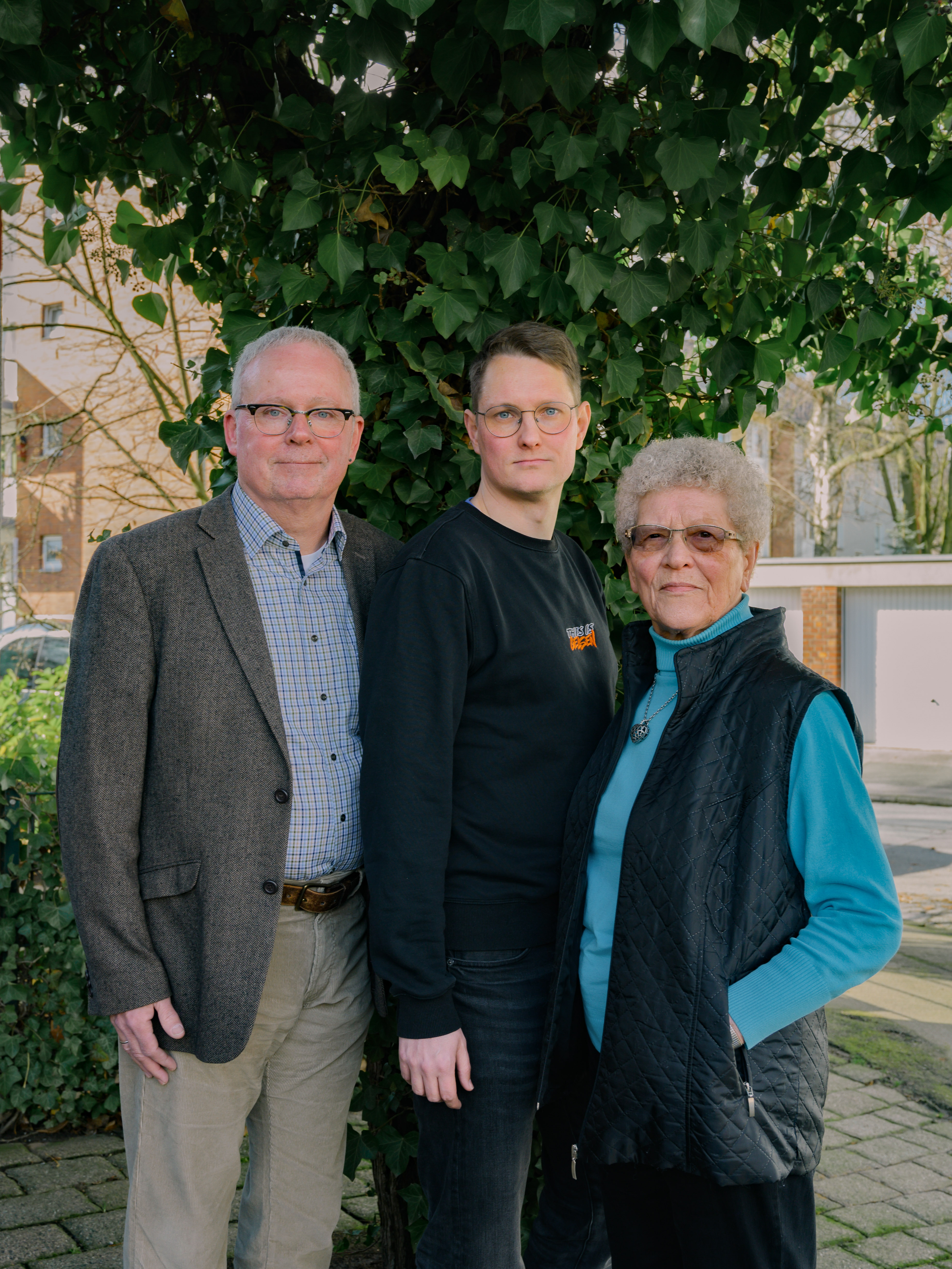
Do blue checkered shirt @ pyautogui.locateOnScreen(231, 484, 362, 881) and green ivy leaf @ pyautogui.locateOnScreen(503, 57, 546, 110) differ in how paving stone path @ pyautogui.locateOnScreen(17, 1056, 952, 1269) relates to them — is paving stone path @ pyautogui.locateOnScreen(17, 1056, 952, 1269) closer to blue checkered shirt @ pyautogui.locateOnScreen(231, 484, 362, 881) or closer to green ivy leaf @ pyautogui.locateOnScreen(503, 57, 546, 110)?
blue checkered shirt @ pyautogui.locateOnScreen(231, 484, 362, 881)

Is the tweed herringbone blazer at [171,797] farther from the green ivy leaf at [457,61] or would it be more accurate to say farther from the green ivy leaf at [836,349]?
the green ivy leaf at [836,349]

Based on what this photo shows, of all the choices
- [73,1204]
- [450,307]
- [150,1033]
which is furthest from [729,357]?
[73,1204]

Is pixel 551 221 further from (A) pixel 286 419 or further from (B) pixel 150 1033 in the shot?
(B) pixel 150 1033

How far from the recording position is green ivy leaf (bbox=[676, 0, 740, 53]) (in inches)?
69.9

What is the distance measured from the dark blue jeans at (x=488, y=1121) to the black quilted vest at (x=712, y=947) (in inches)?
12.6

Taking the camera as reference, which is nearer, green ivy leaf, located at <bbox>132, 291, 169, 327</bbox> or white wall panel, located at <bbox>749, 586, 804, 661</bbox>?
green ivy leaf, located at <bbox>132, 291, 169, 327</bbox>

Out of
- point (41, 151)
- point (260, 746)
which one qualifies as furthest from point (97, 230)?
point (260, 746)

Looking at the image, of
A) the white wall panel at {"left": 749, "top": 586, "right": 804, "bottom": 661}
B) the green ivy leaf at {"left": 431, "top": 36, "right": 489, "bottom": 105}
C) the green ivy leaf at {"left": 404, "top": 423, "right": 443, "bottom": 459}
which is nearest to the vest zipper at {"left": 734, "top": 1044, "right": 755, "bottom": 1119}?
the green ivy leaf at {"left": 404, "top": 423, "right": 443, "bottom": 459}

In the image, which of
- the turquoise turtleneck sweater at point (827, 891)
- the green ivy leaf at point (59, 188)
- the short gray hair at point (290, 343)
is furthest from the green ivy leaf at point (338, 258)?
the turquoise turtleneck sweater at point (827, 891)

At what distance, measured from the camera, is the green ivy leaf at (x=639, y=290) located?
9.34 ft

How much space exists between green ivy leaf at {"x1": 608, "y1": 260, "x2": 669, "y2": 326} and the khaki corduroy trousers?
1.61m

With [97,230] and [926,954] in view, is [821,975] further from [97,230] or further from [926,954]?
[97,230]

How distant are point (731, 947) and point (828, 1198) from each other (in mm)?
2750

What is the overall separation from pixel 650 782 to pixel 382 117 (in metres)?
1.77
